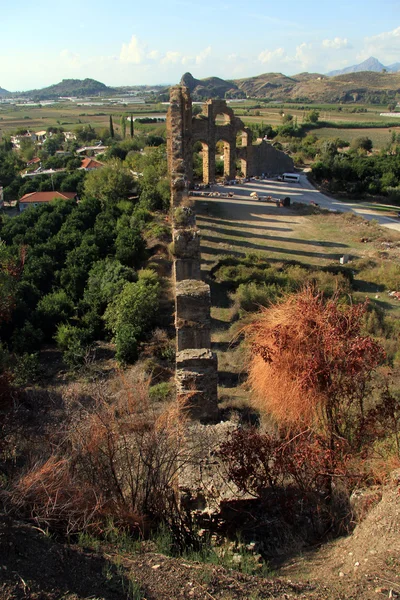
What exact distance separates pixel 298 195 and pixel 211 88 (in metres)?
163

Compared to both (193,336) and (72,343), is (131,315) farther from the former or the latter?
(193,336)

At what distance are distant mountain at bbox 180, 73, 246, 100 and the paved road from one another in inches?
5355

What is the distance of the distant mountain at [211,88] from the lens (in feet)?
551

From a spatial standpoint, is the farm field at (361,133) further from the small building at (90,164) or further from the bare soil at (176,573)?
the bare soil at (176,573)

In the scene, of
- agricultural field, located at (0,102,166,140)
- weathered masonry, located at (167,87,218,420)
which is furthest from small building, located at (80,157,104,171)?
agricultural field, located at (0,102,166,140)

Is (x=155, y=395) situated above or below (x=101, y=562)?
below

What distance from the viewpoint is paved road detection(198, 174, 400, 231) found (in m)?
27.0

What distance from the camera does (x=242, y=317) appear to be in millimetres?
13852

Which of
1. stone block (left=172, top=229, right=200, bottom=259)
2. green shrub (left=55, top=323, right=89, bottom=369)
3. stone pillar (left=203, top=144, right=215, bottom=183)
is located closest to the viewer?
stone block (left=172, top=229, right=200, bottom=259)

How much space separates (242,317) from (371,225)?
14.1 m

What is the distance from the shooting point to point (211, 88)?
17762 centimetres

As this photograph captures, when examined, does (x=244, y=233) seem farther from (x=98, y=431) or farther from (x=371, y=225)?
(x=98, y=431)

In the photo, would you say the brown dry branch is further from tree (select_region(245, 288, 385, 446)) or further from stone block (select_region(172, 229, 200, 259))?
stone block (select_region(172, 229, 200, 259))

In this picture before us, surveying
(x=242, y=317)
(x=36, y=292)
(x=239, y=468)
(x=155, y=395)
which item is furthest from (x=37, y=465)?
(x=36, y=292)
